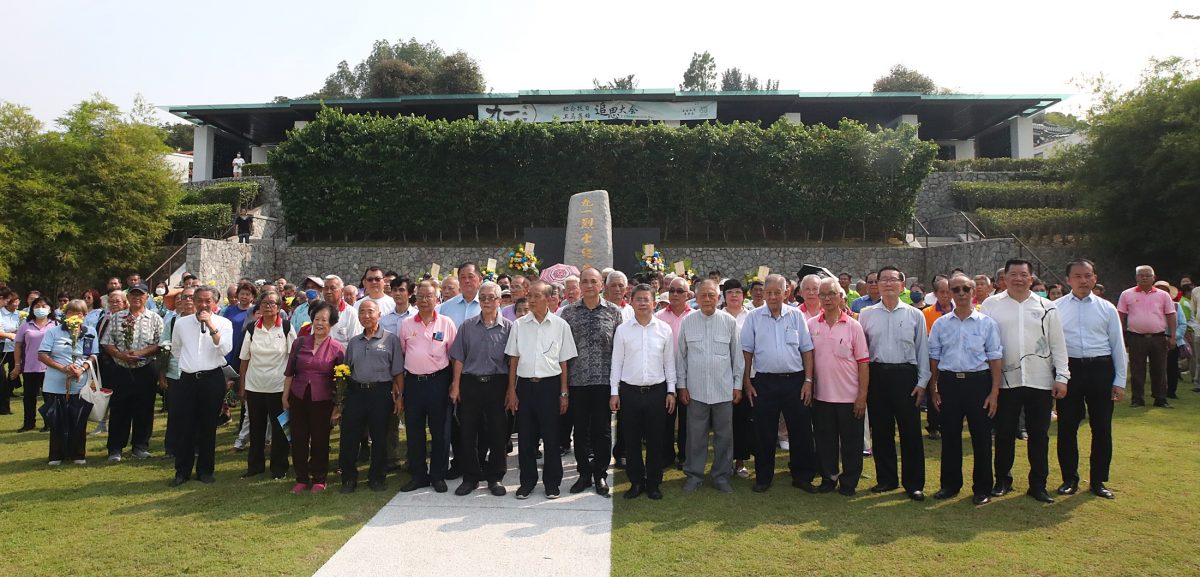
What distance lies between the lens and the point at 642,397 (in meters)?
5.15

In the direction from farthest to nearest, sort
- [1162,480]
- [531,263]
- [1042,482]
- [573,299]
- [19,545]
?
1. [531,263]
2. [573,299]
3. [1162,480]
4. [1042,482]
5. [19,545]

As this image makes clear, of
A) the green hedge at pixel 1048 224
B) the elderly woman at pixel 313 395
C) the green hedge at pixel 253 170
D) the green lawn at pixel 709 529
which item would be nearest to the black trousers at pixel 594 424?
the green lawn at pixel 709 529

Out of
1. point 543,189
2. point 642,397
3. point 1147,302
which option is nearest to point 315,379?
point 642,397

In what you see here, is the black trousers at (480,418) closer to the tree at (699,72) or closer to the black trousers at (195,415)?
the black trousers at (195,415)

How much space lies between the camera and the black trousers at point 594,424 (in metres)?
5.28

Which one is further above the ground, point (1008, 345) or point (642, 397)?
point (1008, 345)

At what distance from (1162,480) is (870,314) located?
278cm

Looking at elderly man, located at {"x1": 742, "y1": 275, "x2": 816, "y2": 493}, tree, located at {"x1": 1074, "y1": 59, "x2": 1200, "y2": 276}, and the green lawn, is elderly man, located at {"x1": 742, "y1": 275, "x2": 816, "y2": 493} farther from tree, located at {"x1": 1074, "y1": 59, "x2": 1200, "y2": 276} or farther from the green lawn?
tree, located at {"x1": 1074, "y1": 59, "x2": 1200, "y2": 276}

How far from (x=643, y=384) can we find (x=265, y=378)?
315 centimetres

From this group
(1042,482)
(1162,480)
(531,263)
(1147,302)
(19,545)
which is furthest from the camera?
(531,263)

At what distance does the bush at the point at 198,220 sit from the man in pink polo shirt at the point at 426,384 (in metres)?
19.8

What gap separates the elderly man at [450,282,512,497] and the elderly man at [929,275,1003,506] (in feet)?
11.1

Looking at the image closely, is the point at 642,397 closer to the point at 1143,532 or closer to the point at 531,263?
the point at 1143,532

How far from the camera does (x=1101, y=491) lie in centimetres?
510
